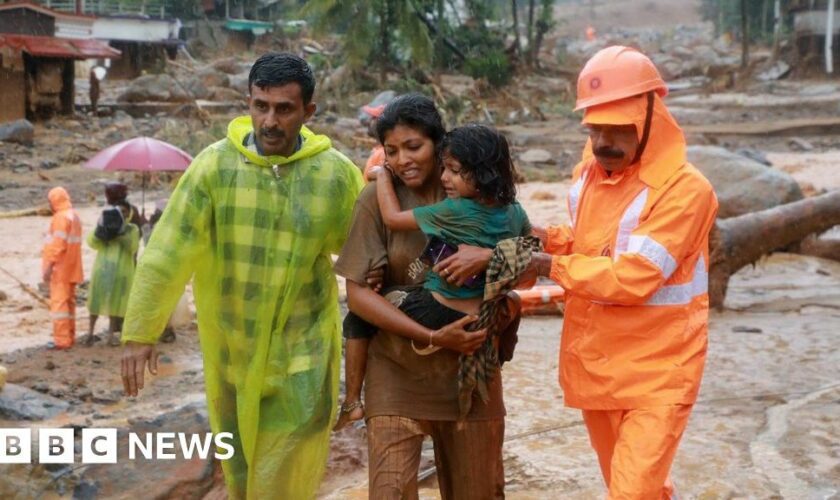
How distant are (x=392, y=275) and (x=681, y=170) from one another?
0.90 metres

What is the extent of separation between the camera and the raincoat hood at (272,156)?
3.73 metres

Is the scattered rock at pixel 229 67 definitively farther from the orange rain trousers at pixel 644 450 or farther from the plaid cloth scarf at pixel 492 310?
the orange rain trousers at pixel 644 450

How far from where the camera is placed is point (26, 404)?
7164 mm

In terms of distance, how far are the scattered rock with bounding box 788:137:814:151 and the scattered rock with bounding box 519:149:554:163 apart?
4.60 metres

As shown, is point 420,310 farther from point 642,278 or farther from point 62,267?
point 62,267

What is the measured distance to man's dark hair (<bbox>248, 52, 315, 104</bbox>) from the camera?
3623 millimetres

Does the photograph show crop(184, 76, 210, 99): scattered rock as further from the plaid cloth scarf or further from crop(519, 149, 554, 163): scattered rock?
the plaid cloth scarf

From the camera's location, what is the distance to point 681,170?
11.3 ft

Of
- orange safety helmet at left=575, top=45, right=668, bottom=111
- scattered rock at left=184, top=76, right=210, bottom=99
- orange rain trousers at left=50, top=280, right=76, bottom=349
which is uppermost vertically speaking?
scattered rock at left=184, top=76, right=210, bottom=99

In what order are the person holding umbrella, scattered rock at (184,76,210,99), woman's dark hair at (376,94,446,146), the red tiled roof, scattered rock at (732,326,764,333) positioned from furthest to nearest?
scattered rock at (184,76,210,99) < the red tiled roof < the person holding umbrella < scattered rock at (732,326,764,333) < woman's dark hair at (376,94,446,146)

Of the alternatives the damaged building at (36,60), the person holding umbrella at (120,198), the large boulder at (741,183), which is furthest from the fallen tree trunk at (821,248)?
the damaged building at (36,60)

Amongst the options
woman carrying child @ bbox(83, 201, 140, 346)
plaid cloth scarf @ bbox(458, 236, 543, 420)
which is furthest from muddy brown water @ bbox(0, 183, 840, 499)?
plaid cloth scarf @ bbox(458, 236, 543, 420)

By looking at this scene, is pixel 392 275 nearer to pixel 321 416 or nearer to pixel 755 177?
pixel 321 416

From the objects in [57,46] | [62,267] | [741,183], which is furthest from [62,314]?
[57,46]
